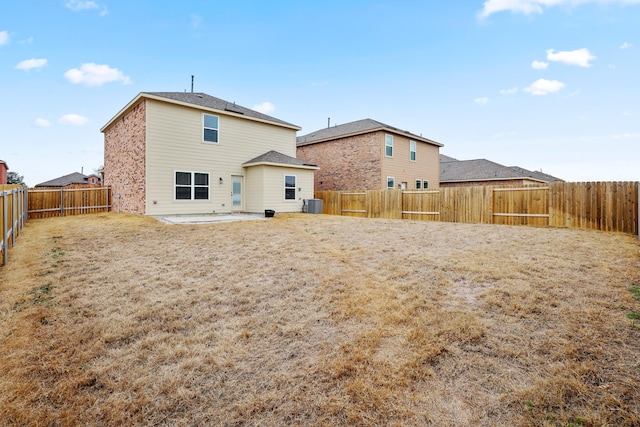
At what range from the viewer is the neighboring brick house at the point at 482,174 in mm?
25344

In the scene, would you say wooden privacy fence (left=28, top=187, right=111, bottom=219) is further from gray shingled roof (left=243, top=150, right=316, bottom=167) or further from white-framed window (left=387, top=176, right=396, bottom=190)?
white-framed window (left=387, top=176, right=396, bottom=190)

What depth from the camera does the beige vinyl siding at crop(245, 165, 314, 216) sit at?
52.3 ft

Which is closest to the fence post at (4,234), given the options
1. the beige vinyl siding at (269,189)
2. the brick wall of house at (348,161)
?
the beige vinyl siding at (269,189)

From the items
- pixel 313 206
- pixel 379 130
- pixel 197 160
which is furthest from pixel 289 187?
pixel 379 130

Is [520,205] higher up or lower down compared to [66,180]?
lower down

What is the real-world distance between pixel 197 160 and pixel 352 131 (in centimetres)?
1144

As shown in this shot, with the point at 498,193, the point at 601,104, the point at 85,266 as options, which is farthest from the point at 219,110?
the point at 601,104

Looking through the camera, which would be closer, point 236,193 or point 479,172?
point 236,193

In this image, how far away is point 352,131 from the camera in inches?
861

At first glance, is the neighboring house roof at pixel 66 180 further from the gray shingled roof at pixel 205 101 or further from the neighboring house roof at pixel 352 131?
the neighboring house roof at pixel 352 131

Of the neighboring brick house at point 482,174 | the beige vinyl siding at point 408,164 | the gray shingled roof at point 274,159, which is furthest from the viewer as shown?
the neighboring brick house at point 482,174

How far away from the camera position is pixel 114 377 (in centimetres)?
273

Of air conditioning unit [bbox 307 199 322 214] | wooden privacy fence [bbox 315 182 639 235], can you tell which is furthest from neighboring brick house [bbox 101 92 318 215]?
wooden privacy fence [bbox 315 182 639 235]

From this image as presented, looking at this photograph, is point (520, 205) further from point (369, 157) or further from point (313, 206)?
point (369, 157)
